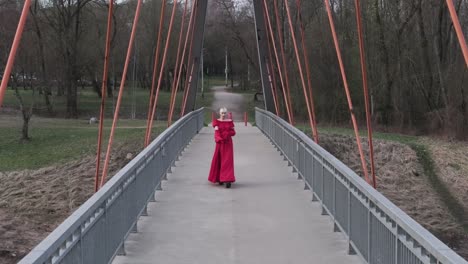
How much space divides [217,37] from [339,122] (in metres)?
27.9

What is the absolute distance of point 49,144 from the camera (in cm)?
3123

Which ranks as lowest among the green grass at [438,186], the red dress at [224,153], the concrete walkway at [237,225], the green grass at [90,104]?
the green grass at [438,186]

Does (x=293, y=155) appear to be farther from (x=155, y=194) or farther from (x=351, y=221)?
(x=351, y=221)

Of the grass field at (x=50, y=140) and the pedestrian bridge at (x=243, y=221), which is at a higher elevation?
the pedestrian bridge at (x=243, y=221)

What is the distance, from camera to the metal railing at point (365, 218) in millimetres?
4348

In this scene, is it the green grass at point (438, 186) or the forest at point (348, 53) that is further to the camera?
the forest at point (348, 53)

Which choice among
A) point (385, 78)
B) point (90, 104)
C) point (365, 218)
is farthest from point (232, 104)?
point (365, 218)

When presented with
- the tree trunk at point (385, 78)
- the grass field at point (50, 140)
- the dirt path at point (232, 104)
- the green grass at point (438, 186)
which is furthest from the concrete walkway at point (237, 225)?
the dirt path at point (232, 104)

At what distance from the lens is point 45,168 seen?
84.9 ft

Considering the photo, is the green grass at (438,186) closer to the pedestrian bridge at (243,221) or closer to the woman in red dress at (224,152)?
the pedestrian bridge at (243,221)

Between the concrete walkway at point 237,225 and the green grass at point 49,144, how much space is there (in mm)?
15134

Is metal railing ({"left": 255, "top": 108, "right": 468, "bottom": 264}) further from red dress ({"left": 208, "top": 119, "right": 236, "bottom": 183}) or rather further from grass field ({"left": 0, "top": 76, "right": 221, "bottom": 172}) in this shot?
grass field ({"left": 0, "top": 76, "right": 221, "bottom": 172})

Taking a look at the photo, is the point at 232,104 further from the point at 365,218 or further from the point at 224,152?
the point at 365,218

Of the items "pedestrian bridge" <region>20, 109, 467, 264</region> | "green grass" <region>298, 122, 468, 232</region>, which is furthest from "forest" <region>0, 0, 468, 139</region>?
"pedestrian bridge" <region>20, 109, 467, 264</region>
